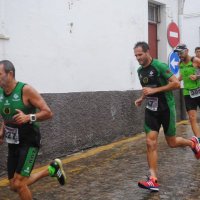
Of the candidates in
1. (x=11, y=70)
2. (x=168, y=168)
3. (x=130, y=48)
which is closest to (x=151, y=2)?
(x=130, y=48)

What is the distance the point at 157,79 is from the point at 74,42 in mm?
2494

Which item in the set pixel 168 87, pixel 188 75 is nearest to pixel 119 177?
pixel 168 87

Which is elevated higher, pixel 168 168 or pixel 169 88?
pixel 169 88

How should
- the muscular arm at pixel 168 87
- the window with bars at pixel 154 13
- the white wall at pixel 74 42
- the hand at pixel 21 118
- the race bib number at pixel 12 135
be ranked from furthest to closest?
the window with bars at pixel 154 13, the white wall at pixel 74 42, the muscular arm at pixel 168 87, the race bib number at pixel 12 135, the hand at pixel 21 118

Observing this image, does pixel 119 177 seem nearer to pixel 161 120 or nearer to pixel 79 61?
pixel 161 120

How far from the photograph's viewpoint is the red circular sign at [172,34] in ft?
36.1

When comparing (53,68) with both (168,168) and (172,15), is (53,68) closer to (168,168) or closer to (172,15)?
(168,168)

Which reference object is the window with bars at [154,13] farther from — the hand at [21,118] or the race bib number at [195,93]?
the hand at [21,118]

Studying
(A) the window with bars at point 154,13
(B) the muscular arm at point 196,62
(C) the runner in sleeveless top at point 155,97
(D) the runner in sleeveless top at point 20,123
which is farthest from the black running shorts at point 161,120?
(A) the window with bars at point 154,13

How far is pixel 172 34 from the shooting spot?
11.2m

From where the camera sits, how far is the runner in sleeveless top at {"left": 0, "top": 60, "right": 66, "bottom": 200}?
4285 mm

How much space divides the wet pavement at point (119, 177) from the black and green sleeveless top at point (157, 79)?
107cm

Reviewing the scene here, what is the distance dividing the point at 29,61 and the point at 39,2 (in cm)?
98

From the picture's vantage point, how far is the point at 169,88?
5.43 metres
